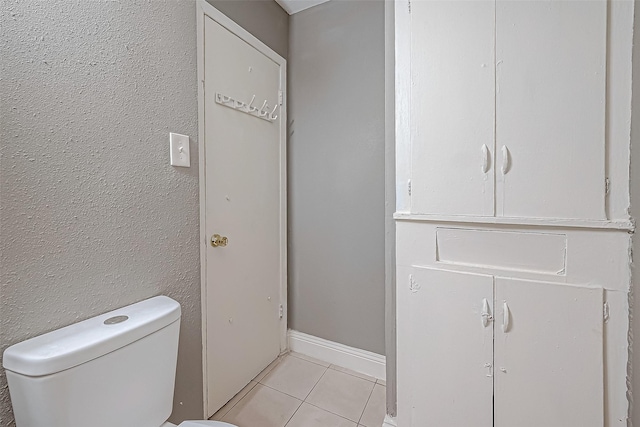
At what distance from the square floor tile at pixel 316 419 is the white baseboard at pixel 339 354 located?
0.38 m

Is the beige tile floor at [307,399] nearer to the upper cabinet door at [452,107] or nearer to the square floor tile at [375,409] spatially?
the square floor tile at [375,409]

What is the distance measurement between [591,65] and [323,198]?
135cm

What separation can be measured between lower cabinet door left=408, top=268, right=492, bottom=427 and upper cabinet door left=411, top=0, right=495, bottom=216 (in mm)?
297

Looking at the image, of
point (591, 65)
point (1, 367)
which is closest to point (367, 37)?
point (591, 65)

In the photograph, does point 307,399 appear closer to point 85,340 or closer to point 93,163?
point 85,340

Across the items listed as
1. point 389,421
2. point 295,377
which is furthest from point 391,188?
point 295,377

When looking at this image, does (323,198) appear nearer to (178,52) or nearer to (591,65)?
(178,52)

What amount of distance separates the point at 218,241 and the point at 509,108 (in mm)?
1358

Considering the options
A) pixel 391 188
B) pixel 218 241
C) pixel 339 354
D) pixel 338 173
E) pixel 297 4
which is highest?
pixel 297 4

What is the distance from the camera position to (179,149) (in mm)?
1160

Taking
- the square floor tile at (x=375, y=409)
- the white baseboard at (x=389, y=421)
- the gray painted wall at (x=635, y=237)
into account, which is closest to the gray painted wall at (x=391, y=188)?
the white baseboard at (x=389, y=421)

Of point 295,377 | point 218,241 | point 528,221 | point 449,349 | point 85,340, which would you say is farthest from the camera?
point 295,377

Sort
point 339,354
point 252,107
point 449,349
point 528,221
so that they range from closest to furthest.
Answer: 1. point 528,221
2. point 449,349
3. point 252,107
4. point 339,354

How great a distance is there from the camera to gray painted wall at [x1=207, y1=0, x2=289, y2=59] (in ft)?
4.82
